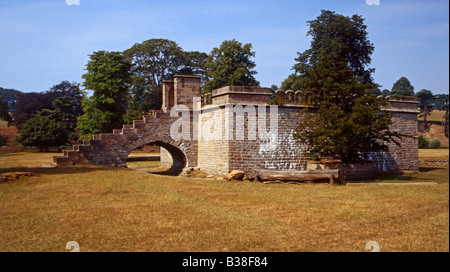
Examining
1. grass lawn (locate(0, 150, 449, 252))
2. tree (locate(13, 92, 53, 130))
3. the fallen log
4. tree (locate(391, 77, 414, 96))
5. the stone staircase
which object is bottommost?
grass lawn (locate(0, 150, 449, 252))

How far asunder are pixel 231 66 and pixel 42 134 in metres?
23.0

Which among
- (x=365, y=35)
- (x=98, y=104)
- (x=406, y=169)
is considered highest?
(x=365, y=35)

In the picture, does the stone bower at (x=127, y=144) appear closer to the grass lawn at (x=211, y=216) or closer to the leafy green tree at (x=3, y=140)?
the leafy green tree at (x=3, y=140)

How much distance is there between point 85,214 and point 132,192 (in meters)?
3.85

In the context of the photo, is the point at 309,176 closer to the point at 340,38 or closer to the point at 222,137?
the point at 222,137

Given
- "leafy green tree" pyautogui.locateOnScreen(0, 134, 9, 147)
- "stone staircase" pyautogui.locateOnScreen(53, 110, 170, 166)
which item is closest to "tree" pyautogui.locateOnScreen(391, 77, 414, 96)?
"stone staircase" pyautogui.locateOnScreen(53, 110, 170, 166)

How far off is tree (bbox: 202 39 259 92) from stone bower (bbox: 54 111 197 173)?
19.0 metres

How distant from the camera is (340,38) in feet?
97.2

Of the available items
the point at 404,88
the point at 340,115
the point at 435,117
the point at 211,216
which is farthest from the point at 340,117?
the point at 404,88

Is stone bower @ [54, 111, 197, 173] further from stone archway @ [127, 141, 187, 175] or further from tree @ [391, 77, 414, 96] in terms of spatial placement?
tree @ [391, 77, 414, 96]

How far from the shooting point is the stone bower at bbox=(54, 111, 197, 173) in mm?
20355
